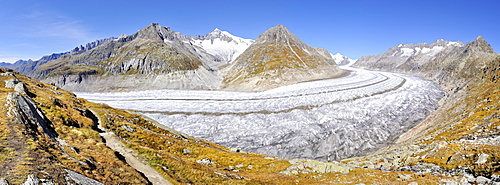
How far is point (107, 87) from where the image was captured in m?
163

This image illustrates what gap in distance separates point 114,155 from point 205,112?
61.0 metres

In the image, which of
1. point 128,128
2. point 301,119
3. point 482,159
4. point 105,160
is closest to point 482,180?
point 482,159

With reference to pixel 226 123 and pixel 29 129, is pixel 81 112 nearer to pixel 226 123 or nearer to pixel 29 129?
pixel 29 129

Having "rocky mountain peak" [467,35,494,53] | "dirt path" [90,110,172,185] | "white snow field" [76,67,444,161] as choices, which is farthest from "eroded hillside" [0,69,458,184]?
"rocky mountain peak" [467,35,494,53]

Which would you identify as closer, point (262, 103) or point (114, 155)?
point (114, 155)

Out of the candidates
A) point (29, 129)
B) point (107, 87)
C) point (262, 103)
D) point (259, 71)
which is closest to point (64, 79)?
point (107, 87)

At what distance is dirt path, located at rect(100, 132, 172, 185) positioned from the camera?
70.5 feet

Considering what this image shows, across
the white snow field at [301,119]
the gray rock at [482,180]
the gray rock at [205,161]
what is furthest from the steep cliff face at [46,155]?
the white snow field at [301,119]

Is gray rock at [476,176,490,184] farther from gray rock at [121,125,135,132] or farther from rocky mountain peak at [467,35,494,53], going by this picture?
rocky mountain peak at [467,35,494,53]

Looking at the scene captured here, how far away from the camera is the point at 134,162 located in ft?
84.6

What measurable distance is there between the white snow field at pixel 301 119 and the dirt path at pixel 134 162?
3055cm

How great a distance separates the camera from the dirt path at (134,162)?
2150 cm

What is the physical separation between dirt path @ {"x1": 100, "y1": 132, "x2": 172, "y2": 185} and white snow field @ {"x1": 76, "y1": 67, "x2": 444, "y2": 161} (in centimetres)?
3055

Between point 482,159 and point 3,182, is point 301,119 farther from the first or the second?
point 3,182
